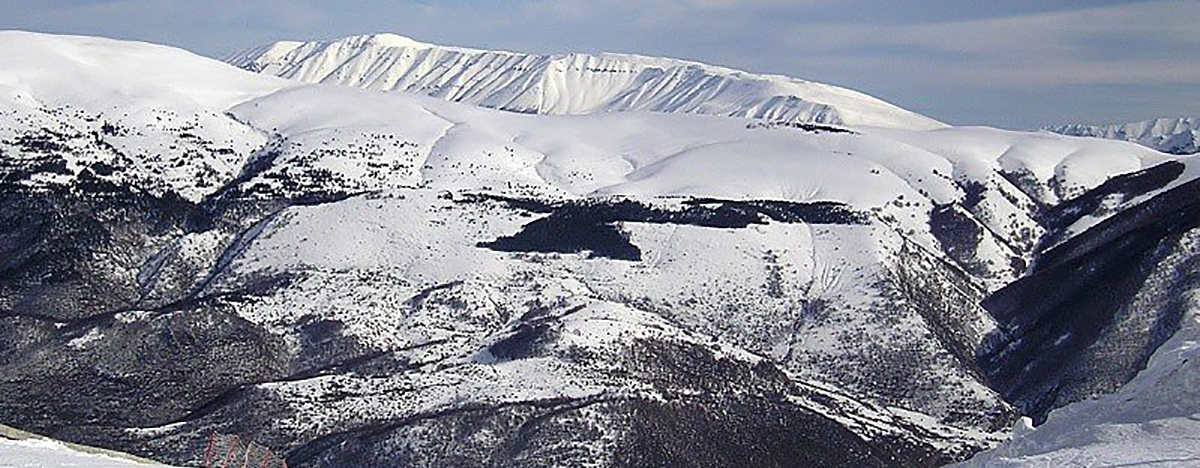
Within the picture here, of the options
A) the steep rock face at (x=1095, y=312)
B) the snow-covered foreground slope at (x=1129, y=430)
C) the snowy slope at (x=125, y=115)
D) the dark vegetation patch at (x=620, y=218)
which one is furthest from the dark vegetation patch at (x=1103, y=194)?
the snow-covered foreground slope at (x=1129, y=430)

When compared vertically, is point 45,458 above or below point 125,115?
above

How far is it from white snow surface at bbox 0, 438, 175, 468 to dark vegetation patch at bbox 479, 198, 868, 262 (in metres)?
101

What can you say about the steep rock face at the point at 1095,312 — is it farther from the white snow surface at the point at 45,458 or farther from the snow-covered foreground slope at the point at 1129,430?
the white snow surface at the point at 45,458

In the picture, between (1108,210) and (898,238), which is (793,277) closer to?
(898,238)

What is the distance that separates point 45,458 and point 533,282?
96858 mm

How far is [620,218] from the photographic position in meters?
132

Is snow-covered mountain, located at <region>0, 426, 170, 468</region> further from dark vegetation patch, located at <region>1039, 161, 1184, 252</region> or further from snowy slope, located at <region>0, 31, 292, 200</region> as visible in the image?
dark vegetation patch, located at <region>1039, 161, 1184, 252</region>

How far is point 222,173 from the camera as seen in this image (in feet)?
472

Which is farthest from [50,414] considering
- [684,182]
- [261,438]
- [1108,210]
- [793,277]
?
[1108,210]

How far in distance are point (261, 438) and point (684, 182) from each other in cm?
7477

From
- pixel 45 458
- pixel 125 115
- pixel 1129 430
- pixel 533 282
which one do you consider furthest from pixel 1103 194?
pixel 45 458

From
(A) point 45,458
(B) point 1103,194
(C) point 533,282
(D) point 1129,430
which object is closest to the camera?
(D) point 1129,430

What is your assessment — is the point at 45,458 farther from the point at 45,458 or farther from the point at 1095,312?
the point at 1095,312

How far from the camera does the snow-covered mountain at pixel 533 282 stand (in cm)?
8831
